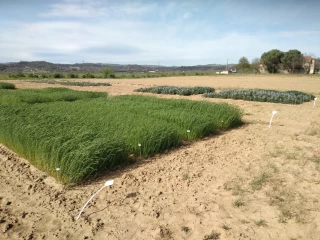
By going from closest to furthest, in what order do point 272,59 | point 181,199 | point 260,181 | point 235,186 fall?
point 181,199 → point 235,186 → point 260,181 → point 272,59

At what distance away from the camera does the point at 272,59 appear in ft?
216

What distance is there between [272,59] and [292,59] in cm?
468

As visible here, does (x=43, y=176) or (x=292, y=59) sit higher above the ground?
(x=292, y=59)

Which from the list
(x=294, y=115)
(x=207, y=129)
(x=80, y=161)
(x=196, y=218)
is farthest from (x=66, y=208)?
(x=294, y=115)

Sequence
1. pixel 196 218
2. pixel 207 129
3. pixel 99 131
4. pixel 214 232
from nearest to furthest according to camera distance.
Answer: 1. pixel 214 232
2. pixel 196 218
3. pixel 99 131
4. pixel 207 129

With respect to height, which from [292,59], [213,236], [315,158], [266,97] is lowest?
[213,236]

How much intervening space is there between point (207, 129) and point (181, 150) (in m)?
1.42

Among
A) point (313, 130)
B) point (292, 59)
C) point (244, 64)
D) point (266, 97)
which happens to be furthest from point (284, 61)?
point (313, 130)

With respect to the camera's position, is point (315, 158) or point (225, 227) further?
point (315, 158)

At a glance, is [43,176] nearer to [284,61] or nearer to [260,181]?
[260,181]

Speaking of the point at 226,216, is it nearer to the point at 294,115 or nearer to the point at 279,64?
the point at 294,115

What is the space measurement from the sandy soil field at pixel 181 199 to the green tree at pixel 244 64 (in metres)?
81.8

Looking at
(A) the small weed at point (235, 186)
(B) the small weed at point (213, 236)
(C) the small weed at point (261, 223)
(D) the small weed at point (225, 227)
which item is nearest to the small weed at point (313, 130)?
(A) the small weed at point (235, 186)

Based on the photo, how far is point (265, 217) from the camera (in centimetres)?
300
